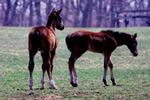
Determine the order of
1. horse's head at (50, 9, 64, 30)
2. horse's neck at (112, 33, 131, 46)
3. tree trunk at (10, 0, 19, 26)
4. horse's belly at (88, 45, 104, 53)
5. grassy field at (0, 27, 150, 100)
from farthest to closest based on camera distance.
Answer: tree trunk at (10, 0, 19, 26), horse's neck at (112, 33, 131, 46), horse's belly at (88, 45, 104, 53), horse's head at (50, 9, 64, 30), grassy field at (0, 27, 150, 100)

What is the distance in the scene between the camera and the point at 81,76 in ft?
49.3

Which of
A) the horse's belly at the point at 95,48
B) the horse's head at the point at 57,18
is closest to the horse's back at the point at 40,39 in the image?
the horse's head at the point at 57,18

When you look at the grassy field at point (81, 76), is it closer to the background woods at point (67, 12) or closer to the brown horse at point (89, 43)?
the brown horse at point (89, 43)

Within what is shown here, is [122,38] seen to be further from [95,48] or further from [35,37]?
[35,37]

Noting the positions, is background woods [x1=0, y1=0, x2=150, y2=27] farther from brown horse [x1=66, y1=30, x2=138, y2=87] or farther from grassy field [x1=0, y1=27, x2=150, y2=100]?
brown horse [x1=66, y1=30, x2=138, y2=87]

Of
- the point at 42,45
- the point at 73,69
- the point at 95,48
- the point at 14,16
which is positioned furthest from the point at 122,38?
the point at 14,16

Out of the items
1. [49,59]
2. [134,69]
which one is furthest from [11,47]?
[49,59]

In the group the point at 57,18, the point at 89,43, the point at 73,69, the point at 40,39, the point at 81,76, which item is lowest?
the point at 81,76

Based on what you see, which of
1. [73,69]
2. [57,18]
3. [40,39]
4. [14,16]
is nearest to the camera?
[40,39]

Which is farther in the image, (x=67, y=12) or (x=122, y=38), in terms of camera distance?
(x=67, y=12)

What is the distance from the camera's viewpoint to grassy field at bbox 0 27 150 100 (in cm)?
987

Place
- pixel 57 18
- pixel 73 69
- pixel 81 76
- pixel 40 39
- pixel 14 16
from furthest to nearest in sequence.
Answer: pixel 14 16 → pixel 81 76 → pixel 57 18 → pixel 73 69 → pixel 40 39

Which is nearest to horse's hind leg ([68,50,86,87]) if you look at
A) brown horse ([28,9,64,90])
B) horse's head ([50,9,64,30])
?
brown horse ([28,9,64,90])

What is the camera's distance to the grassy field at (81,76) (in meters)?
9.87
